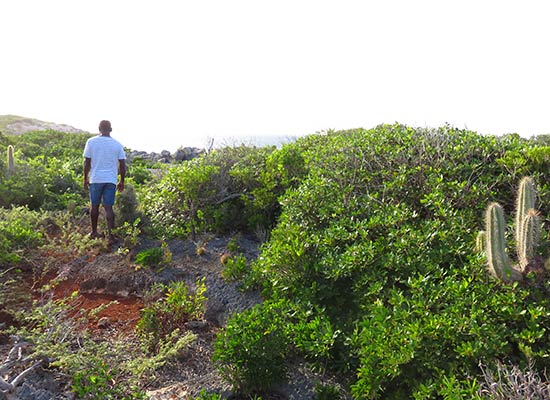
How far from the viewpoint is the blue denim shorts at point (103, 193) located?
767 cm

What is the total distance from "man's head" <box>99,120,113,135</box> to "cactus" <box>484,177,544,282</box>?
5.92 meters

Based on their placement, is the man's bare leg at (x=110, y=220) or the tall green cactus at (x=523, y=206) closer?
the tall green cactus at (x=523, y=206)

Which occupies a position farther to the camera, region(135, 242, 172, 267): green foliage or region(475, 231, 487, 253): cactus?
region(135, 242, 172, 267): green foliage

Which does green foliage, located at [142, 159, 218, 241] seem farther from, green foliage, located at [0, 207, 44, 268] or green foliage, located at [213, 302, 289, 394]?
green foliage, located at [213, 302, 289, 394]

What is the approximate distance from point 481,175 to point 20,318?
16.4 feet

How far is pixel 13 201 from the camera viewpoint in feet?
31.1

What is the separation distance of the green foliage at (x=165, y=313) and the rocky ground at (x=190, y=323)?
14cm

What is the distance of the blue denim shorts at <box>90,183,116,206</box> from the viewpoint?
767 centimetres

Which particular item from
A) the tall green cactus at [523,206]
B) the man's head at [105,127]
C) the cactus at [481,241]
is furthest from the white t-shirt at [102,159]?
the tall green cactus at [523,206]

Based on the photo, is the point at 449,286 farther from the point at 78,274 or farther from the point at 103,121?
the point at 103,121

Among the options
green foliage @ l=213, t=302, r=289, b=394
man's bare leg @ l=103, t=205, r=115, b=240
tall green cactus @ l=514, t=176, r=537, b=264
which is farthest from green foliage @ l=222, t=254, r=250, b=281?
tall green cactus @ l=514, t=176, r=537, b=264

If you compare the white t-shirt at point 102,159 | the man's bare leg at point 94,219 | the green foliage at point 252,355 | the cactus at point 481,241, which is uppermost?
the white t-shirt at point 102,159

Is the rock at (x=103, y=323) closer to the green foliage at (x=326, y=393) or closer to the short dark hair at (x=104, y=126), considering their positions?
the green foliage at (x=326, y=393)

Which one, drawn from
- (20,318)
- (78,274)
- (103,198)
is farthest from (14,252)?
(20,318)
